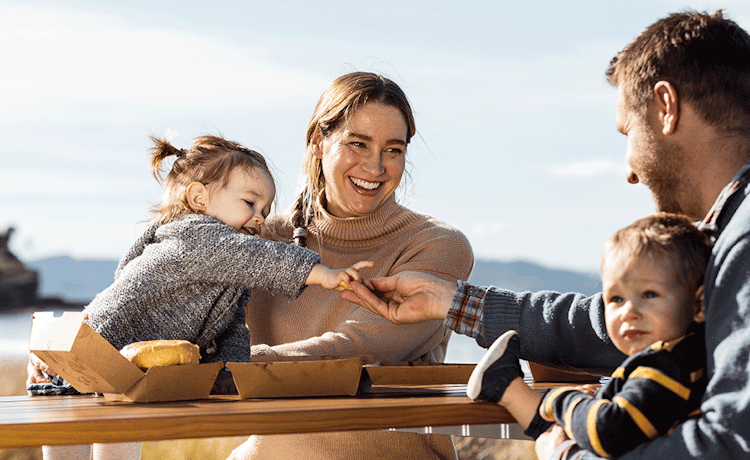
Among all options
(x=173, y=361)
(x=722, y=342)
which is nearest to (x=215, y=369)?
(x=173, y=361)

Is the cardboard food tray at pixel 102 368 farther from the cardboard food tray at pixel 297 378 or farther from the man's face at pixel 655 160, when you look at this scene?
the man's face at pixel 655 160

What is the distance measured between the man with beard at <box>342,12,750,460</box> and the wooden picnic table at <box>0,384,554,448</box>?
21 cm

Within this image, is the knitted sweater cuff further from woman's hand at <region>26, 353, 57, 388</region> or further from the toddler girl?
woman's hand at <region>26, 353, 57, 388</region>

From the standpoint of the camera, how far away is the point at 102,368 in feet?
4.13

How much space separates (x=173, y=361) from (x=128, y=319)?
44cm

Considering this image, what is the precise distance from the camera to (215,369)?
4.54 ft

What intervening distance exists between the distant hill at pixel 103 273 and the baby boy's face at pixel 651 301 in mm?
4647

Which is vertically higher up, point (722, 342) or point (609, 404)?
point (722, 342)

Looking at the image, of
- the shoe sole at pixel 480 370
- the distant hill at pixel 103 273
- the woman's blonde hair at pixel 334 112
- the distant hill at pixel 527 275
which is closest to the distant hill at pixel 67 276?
the distant hill at pixel 103 273

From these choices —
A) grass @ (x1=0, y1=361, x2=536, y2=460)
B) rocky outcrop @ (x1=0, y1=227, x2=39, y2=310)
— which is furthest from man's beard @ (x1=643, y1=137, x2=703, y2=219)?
rocky outcrop @ (x1=0, y1=227, x2=39, y2=310)

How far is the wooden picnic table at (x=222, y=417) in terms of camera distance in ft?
3.50

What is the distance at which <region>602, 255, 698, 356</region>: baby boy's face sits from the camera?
1.18 meters

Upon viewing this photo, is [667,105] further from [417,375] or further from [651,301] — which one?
[417,375]

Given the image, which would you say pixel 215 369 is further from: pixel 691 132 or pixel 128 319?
pixel 691 132
